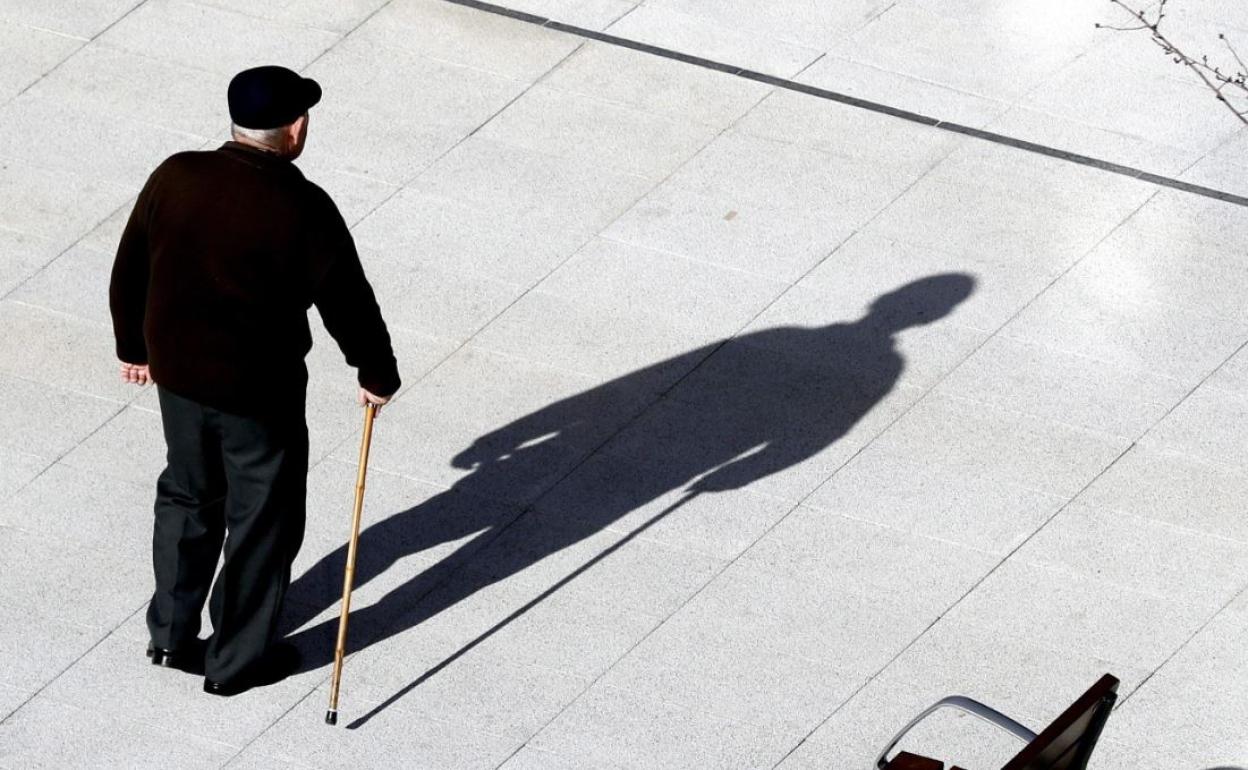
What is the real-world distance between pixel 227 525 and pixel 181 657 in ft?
1.64

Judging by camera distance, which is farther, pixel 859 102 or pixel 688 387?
pixel 859 102

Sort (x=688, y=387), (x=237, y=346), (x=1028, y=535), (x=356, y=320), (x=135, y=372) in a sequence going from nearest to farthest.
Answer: (x=237, y=346) < (x=356, y=320) < (x=135, y=372) < (x=1028, y=535) < (x=688, y=387)

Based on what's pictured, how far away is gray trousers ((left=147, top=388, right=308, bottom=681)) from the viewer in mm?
6445

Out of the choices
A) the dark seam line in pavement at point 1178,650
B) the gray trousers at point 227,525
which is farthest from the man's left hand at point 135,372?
the dark seam line in pavement at point 1178,650

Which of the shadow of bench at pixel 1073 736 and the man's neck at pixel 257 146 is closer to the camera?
the shadow of bench at pixel 1073 736

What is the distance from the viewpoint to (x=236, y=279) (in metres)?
Answer: 6.14

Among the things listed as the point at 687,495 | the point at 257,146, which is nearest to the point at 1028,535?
the point at 687,495

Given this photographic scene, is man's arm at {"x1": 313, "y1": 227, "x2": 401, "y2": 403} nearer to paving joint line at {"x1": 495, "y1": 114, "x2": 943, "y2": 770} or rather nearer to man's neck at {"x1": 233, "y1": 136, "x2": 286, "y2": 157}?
man's neck at {"x1": 233, "y1": 136, "x2": 286, "y2": 157}

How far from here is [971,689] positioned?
6.88 metres

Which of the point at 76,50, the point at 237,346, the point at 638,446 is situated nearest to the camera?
the point at 237,346

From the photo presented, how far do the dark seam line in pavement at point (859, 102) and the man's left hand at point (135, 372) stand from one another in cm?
398

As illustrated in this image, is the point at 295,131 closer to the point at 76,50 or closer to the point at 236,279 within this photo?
the point at 236,279

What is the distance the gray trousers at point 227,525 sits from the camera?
6445 millimetres

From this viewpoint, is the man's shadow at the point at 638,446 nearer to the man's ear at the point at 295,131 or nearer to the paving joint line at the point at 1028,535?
the paving joint line at the point at 1028,535
